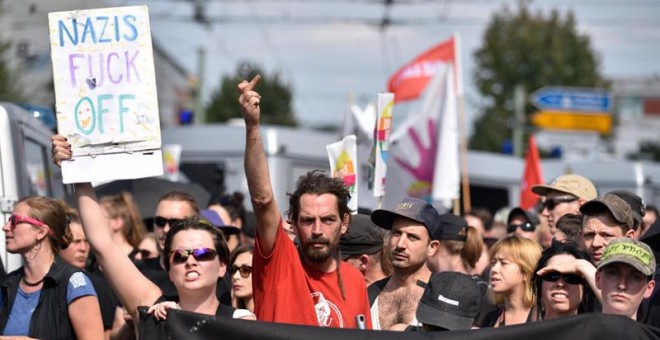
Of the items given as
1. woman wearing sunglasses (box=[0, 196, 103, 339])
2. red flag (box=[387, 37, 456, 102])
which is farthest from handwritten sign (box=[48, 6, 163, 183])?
red flag (box=[387, 37, 456, 102])

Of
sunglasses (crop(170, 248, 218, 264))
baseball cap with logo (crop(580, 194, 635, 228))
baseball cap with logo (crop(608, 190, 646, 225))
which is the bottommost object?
baseball cap with logo (crop(608, 190, 646, 225))

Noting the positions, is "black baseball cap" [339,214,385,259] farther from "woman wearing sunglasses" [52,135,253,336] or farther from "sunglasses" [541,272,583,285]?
"sunglasses" [541,272,583,285]

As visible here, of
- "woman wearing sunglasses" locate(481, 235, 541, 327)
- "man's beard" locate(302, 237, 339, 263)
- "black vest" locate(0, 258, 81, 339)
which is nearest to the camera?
"man's beard" locate(302, 237, 339, 263)

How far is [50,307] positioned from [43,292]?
9cm

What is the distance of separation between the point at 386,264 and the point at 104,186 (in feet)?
19.5

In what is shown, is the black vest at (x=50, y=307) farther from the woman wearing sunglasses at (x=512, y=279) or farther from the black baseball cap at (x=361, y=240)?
the woman wearing sunglasses at (x=512, y=279)

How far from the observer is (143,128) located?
5.79m

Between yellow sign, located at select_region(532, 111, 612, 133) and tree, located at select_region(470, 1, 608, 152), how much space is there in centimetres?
1167

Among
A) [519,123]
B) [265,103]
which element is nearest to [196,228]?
[519,123]

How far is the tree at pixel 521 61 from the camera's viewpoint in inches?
1922

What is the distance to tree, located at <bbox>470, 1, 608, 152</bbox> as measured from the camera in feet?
160

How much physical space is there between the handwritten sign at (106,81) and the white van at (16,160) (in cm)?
250

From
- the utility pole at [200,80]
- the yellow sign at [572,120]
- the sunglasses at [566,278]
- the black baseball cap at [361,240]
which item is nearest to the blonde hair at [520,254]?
the black baseball cap at [361,240]

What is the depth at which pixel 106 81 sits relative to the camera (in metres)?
5.94
